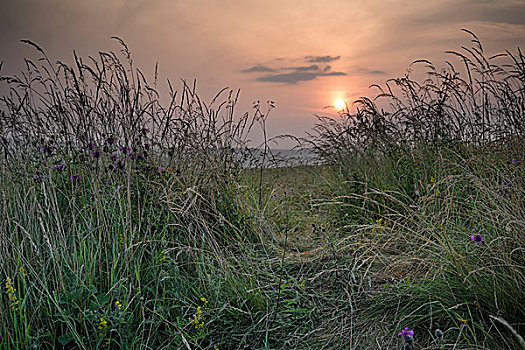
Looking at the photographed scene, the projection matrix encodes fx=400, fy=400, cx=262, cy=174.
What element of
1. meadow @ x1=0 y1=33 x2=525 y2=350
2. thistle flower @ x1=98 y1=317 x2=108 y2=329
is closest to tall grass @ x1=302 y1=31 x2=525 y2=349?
meadow @ x1=0 y1=33 x2=525 y2=350

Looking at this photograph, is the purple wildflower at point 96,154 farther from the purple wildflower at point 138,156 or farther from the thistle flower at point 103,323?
the thistle flower at point 103,323

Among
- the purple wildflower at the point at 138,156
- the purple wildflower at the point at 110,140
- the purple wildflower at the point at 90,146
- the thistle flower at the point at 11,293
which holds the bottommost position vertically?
the thistle flower at the point at 11,293

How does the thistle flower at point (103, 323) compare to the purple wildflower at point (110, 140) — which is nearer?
the thistle flower at point (103, 323)

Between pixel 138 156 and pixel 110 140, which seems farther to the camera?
pixel 138 156

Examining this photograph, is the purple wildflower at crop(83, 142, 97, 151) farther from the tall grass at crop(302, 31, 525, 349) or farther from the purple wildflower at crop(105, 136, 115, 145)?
the tall grass at crop(302, 31, 525, 349)

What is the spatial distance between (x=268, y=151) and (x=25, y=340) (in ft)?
8.88

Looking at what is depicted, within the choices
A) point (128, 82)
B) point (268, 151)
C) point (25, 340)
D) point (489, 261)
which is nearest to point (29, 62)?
point (128, 82)

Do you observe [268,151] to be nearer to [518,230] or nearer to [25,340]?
[518,230]

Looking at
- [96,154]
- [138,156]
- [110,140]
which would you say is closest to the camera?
[96,154]

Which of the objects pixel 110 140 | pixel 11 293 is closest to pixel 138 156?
pixel 110 140

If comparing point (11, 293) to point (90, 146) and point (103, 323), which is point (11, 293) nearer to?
point (103, 323)

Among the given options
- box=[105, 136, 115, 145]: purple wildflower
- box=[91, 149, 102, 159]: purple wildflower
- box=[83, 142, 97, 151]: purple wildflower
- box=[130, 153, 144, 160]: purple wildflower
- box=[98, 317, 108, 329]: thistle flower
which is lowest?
box=[98, 317, 108, 329]: thistle flower

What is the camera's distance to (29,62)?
2635 mm

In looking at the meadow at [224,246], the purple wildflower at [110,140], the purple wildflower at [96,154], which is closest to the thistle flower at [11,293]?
the meadow at [224,246]
